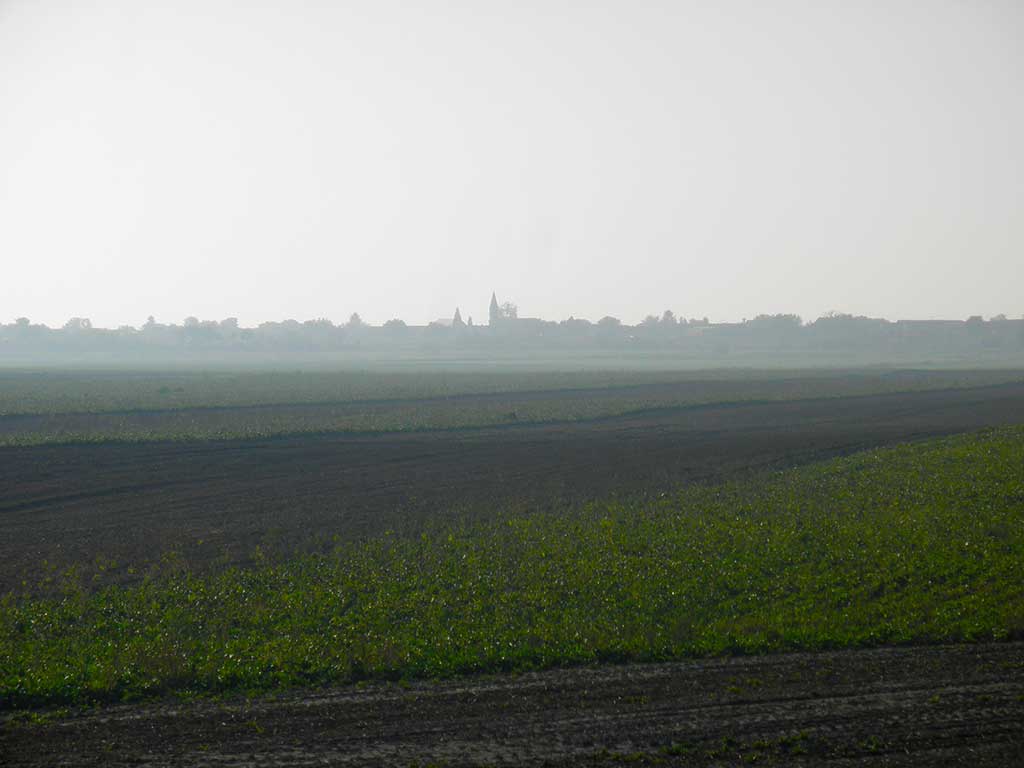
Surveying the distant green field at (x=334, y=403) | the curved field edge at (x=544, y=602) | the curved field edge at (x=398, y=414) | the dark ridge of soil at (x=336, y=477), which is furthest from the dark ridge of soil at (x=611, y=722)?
the distant green field at (x=334, y=403)

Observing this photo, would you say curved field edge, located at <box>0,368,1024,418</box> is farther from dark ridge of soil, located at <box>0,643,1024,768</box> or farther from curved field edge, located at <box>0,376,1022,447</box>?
dark ridge of soil, located at <box>0,643,1024,768</box>

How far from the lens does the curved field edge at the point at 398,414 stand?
104ft

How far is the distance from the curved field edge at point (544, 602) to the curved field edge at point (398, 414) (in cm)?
1762

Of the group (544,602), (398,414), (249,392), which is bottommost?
(544,602)

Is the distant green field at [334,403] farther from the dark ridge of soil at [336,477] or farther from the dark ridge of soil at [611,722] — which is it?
the dark ridge of soil at [611,722]

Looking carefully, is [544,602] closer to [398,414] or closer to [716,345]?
[398,414]

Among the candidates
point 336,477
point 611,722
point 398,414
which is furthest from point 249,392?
point 611,722

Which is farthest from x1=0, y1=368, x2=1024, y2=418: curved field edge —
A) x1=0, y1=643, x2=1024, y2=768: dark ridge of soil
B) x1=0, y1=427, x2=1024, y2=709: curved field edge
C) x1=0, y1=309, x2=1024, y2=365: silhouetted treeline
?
x1=0, y1=309, x2=1024, y2=365: silhouetted treeline

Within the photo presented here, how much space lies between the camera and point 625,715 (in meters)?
8.55

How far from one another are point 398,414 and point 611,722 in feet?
106

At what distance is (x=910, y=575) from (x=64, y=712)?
12.5 meters

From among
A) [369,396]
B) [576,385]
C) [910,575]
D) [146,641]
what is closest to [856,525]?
[910,575]

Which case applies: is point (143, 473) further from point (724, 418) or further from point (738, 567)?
point (724, 418)

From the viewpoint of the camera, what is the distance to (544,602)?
12250 mm
